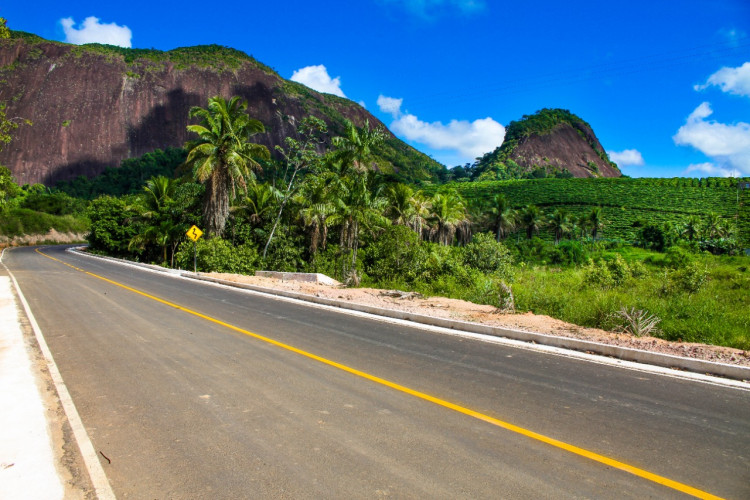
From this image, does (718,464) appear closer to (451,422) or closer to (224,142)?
(451,422)

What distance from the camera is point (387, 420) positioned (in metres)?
4.60

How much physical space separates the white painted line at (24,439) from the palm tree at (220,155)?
23780mm

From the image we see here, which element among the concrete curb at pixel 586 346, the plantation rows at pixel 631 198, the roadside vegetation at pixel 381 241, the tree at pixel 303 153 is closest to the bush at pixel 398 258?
the roadside vegetation at pixel 381 241

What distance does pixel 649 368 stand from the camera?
22.4 ft

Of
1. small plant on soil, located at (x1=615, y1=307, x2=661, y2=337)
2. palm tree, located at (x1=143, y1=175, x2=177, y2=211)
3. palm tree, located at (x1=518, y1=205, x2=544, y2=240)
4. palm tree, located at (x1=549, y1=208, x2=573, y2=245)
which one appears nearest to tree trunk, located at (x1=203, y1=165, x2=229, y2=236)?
palm tree, located at (x1=143, y1=175, x2=177, y2=211)

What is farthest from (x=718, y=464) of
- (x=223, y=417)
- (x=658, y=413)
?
(x=223, y=417)

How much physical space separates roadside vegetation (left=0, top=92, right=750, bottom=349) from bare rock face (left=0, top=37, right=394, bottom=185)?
5465 centimetres

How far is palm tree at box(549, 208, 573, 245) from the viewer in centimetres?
7638

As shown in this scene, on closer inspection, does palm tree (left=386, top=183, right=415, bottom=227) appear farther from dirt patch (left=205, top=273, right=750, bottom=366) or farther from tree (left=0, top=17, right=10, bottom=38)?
tree (left=0, top=17, right=10, bottom=38)

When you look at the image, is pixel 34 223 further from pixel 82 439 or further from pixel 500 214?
pixel 82 439

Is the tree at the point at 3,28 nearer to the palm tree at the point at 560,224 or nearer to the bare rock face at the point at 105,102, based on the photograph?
the palm tree at the point at 560,224

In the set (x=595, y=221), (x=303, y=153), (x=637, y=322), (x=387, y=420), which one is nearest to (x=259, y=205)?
(x=303, y=153)

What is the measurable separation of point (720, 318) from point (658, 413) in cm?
575

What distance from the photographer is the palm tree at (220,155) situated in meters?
29.0
